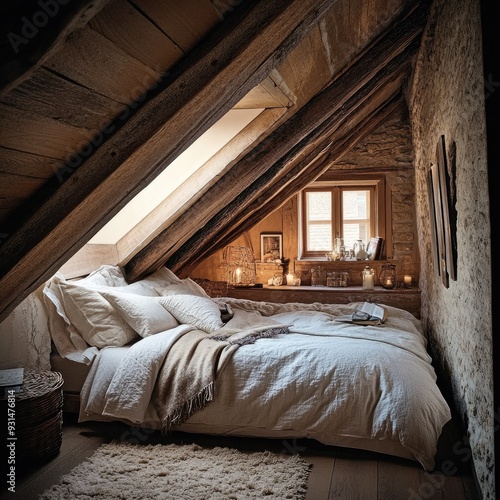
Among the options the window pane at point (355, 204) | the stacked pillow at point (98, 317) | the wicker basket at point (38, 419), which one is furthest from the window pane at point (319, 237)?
the wicker basket at point (38, 419)

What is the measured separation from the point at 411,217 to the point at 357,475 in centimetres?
405

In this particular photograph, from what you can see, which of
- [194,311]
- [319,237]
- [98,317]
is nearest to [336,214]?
[319,237]

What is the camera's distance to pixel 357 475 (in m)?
2.50

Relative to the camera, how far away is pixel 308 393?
8.96ft

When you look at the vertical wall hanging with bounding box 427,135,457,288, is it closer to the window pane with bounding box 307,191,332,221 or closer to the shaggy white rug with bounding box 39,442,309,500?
the shaggy white rug with bounding box 39,442,309,500

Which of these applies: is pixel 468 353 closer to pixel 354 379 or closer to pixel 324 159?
pixel 354 379

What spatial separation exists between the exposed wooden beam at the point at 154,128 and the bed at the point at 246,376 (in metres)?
1.01

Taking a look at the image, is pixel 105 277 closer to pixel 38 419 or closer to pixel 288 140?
pixel 38 419

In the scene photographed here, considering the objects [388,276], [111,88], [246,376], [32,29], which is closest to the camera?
[32,29]

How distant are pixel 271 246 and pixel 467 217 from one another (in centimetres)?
403

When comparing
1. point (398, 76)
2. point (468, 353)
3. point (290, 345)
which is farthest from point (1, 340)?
point (398, 76)

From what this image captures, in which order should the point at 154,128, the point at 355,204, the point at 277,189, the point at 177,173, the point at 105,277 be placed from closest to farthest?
the point at 154,128, the point at 177,173, the point at 105,277, the point at 277,189, the point at 355,204

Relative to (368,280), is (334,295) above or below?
below

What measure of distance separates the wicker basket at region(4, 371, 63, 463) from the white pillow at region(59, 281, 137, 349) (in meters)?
0.53
